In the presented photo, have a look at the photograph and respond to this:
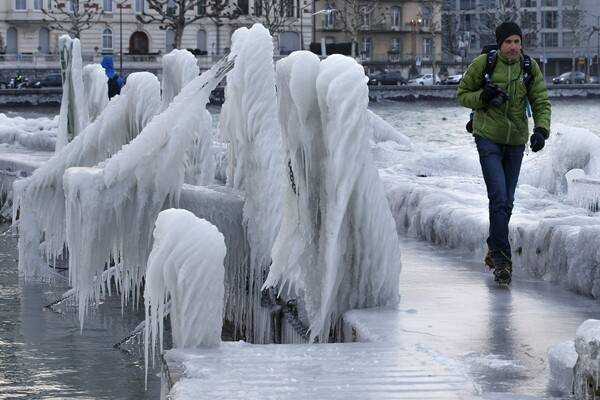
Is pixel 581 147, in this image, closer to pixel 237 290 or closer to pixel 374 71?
pixel 237 290

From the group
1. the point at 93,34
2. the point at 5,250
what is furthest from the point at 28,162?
the point at 93,34

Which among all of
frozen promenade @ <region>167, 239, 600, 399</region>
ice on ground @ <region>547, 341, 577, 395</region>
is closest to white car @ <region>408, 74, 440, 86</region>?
frozen promenade @ <region>167, 239, 600, 399</region>

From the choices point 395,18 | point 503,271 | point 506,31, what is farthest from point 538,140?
point 395,18

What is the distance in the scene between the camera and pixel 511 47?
29.3 ft

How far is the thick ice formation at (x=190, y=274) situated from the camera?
21.1 feet

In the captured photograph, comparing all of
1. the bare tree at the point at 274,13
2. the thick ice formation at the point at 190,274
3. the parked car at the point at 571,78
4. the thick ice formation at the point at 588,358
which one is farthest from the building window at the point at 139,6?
the thick ice formation at the point at 588,358

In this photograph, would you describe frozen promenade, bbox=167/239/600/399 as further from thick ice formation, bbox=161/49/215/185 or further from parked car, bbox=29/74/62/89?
parked car, bbox=29/74/62/89

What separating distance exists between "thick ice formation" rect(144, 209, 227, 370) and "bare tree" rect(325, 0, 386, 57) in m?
Result: 104

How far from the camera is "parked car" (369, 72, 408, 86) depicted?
101000 millimetres

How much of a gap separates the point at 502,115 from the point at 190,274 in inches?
127

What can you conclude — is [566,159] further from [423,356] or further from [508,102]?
[423,356]

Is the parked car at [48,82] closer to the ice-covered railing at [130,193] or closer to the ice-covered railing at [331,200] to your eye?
the ice-covered railing at [130,193]

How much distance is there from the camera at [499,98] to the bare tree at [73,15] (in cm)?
9064

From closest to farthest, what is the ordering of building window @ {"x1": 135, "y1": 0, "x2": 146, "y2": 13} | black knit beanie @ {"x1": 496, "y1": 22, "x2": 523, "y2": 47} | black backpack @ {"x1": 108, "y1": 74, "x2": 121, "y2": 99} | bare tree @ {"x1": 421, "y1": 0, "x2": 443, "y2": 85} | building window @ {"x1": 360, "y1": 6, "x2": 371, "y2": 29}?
black knit beanie @ {"x1": 496, "y1": 22, "x2": 523, "y2": 47} < black backpack @ {"x1": 108, "y1": 74, "x2": 121, "y2": 99} < building window @ {"x1": 135, "y1": 0, "x2": 146, "y2": 13} < building window @ {"x1": 360, "y1": 6, "x2": 371, "y2": 29} < bare tree @ {"x1": 421, "y1": 0, "x2": 443, "y2": 85}
